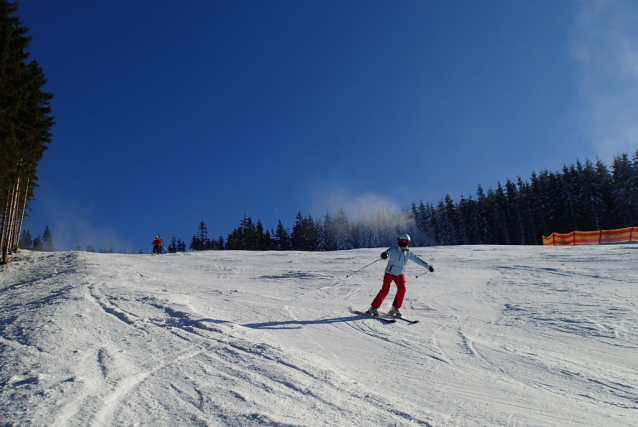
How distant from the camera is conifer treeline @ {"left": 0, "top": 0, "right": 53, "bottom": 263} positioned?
14.9 m

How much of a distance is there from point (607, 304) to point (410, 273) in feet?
20.4

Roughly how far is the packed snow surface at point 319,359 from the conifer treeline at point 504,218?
166 feet

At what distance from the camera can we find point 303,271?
42.0 ft

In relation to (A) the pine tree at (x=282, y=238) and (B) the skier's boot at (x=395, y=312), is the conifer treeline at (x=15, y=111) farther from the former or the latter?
(A) the pine tree at (x=282, y=238)

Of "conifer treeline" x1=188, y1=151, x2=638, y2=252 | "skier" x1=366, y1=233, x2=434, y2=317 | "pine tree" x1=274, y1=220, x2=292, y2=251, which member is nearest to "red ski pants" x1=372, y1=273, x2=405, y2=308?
"skier" x1=366, y1=233, x2=434, y2=317

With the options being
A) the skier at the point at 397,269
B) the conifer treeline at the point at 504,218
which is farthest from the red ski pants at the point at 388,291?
the conifer treeline at the point at 504,218

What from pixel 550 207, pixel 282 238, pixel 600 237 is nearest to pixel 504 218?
pixel 550 207

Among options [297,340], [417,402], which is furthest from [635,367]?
[297,340]

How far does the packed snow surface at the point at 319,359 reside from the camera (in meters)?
2.75

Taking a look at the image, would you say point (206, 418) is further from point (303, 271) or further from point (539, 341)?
point (303, 271)

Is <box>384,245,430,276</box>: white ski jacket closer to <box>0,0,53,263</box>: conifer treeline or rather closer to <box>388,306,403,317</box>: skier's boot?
<box>388,306,403,317</box>: skier's boot

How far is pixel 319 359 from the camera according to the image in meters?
4.03

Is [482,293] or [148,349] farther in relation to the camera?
[482,293]

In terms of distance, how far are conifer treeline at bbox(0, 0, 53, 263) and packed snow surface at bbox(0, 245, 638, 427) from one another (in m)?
12.5
